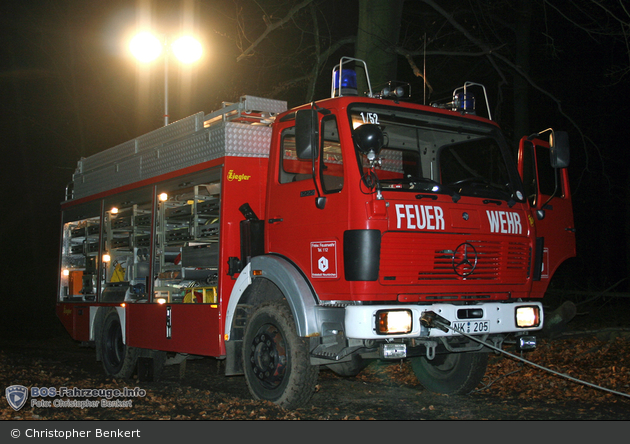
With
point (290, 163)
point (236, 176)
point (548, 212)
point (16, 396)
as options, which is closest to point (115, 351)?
point (16, 396)

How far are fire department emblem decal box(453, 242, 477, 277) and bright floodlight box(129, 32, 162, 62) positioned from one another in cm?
827

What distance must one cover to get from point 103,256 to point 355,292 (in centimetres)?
590

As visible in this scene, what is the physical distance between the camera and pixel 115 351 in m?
9.59

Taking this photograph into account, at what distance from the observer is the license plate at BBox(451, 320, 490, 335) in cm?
567

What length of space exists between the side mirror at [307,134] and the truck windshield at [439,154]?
0.41 m

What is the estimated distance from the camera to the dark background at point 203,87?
15109mm

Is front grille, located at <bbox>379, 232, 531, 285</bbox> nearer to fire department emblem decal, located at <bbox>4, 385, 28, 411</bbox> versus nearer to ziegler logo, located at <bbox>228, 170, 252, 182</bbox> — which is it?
ziegler logo, located at <bbox>228, 170, 252, 182</bbox>

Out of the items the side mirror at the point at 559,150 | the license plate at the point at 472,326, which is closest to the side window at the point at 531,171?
the side mirror at the point at 559,150

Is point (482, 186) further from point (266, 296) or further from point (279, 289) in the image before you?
point (266, 296)

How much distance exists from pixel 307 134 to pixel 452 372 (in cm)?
338

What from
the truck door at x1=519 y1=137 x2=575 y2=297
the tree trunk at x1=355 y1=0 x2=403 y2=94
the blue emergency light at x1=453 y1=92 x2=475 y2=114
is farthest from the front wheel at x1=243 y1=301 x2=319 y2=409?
the tree trunk at x1=355 y1=0 x2=403 y2=94

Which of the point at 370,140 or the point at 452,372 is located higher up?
the point at 370,140

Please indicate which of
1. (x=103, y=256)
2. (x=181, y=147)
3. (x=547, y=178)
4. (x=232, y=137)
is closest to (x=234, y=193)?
(x=232, y=137)

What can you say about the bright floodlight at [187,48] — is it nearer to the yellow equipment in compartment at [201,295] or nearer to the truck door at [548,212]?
the yellow equipment in compartment at [201,295]
